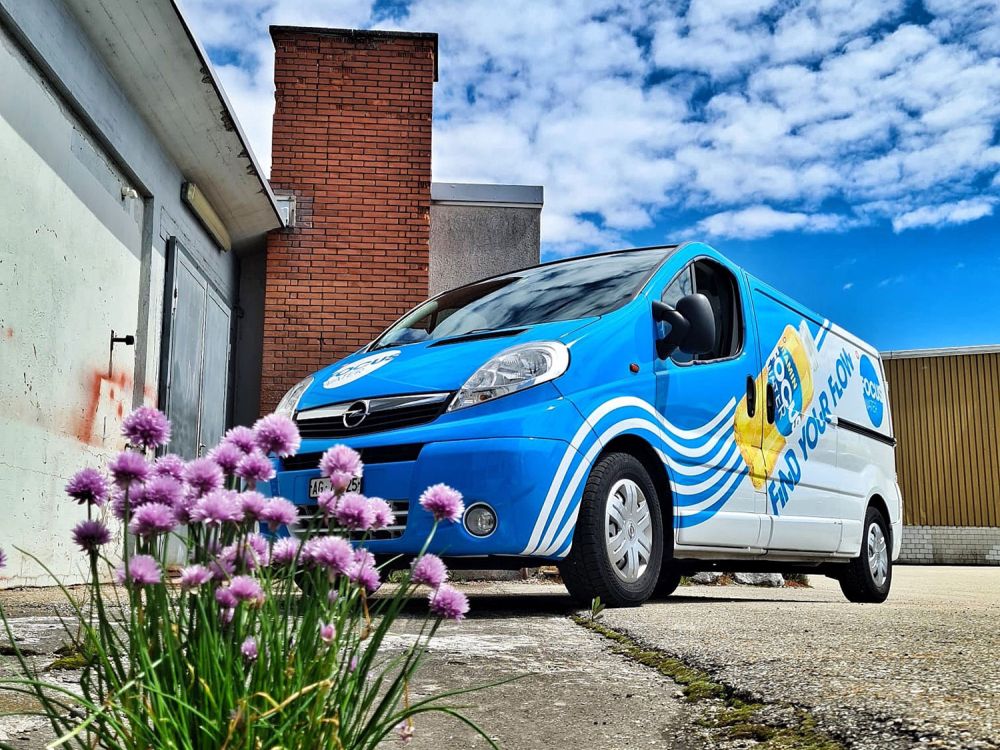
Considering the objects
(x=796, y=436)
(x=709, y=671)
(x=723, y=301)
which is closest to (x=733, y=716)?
(x=709, y=671)

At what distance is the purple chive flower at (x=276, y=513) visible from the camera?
1471 mm

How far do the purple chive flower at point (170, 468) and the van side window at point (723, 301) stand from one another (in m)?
4.70

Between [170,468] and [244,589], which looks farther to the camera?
[170,468]

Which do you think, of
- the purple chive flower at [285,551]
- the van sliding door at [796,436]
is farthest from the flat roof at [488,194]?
the purple chive flower at [285,551]

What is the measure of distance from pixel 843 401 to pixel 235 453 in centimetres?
665

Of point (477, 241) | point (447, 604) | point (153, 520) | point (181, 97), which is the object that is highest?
point (181, 97)

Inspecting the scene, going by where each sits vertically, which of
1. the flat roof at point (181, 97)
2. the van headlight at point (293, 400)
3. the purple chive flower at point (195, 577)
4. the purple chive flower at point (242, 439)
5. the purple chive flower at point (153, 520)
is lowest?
the purple chive flower at point (195, 577)

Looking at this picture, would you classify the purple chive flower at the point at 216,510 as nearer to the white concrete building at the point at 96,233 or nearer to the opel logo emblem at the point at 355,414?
the opel logo emblem at the point at 355,414

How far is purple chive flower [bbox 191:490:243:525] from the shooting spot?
55.4 inches

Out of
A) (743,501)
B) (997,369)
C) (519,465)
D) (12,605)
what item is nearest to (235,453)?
(519,465)

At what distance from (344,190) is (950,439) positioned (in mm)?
16015

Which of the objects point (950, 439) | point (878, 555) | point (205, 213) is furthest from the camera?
point (950, 439)

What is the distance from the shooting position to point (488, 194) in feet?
34.9

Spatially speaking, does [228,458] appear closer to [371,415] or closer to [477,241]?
[371,415]
